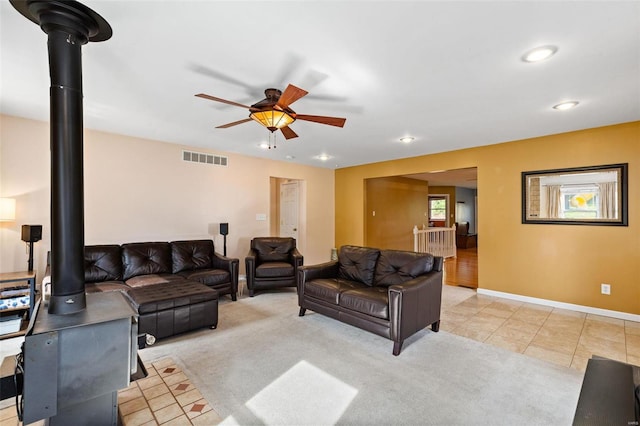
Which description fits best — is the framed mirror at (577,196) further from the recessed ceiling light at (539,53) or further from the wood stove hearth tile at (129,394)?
the wood stove hearth tile at (129,394)

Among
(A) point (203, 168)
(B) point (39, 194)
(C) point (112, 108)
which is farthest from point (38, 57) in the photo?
(A) point (203, 168)

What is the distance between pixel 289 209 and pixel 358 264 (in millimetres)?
3791

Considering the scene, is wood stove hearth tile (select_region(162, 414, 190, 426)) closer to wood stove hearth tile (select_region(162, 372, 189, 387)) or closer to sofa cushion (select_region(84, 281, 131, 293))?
wood stove hearth tile (select_region(162, 372, 189, 387))

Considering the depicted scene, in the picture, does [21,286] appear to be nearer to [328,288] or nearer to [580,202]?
[328,288]

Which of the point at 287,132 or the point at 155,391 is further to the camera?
the point at 287,132

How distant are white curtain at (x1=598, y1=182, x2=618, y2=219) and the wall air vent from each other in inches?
230

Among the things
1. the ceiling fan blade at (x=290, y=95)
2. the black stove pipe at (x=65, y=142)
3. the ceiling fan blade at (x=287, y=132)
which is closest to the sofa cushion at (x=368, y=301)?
the ceiling fan blade at (x=287, y=132)

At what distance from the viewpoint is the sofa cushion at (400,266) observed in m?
3.35

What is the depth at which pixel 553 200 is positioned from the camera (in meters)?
4.20

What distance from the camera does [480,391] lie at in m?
2.16

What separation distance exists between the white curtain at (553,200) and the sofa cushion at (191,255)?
17.2 feet

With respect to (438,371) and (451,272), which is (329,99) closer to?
(438,371)

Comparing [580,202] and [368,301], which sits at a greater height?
[580,202]

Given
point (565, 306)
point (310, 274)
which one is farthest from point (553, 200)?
point (310, 274)
